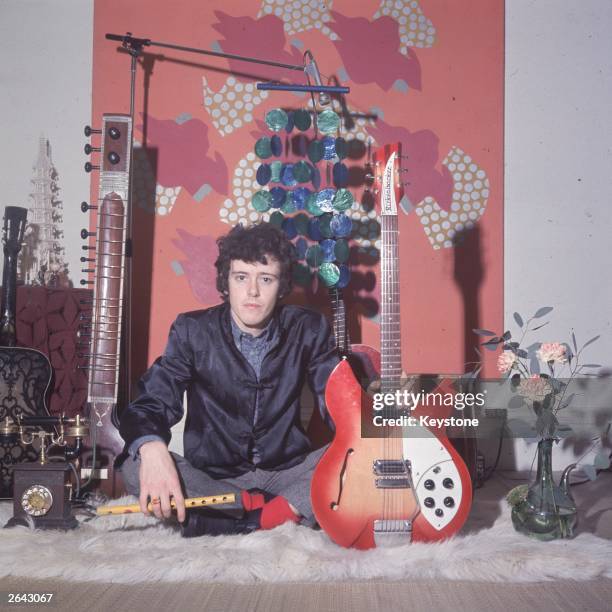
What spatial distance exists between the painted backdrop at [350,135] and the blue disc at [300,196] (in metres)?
0.27

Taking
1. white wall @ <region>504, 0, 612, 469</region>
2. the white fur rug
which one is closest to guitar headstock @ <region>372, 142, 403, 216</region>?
the white fur rug

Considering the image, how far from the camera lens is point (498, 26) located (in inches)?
112

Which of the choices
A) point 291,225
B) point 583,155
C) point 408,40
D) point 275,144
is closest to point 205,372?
point 291,225

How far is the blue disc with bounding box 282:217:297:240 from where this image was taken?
2549 mm

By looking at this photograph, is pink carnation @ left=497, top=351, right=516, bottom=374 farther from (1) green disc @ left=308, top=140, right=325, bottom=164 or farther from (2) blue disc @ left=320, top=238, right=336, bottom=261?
(1) green disc @ left=308, top=140, right=325, bottom=164

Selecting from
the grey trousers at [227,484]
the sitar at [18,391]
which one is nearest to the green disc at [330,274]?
the grey trousers at [227,484]

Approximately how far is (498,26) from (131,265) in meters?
1.89

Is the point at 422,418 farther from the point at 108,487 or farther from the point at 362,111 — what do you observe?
the point at 362,111

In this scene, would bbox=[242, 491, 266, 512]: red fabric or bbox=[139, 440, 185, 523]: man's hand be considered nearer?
bbox=[139, 440, 185, 523]: man's hand

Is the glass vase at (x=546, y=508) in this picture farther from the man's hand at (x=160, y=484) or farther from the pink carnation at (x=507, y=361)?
the man's hand at (x=160, y=484)

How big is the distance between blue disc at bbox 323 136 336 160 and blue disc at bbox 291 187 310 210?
15cm

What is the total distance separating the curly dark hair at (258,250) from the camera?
6.56 ft

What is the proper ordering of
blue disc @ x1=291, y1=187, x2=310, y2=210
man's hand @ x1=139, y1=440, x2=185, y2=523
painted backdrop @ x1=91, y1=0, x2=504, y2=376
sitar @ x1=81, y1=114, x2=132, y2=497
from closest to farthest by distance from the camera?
man's hand @ x1=139, y1=440, x2=185, y2=523, sitar @ x1=81, y1=114, x2=132, y2=497, blue disc @ x1=291, y1=187, x2=310, y2=210, painted backdrop @ x1=91, y1=0, x2=504, y2=376

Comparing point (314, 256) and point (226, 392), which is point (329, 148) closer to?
point (314, 256)
